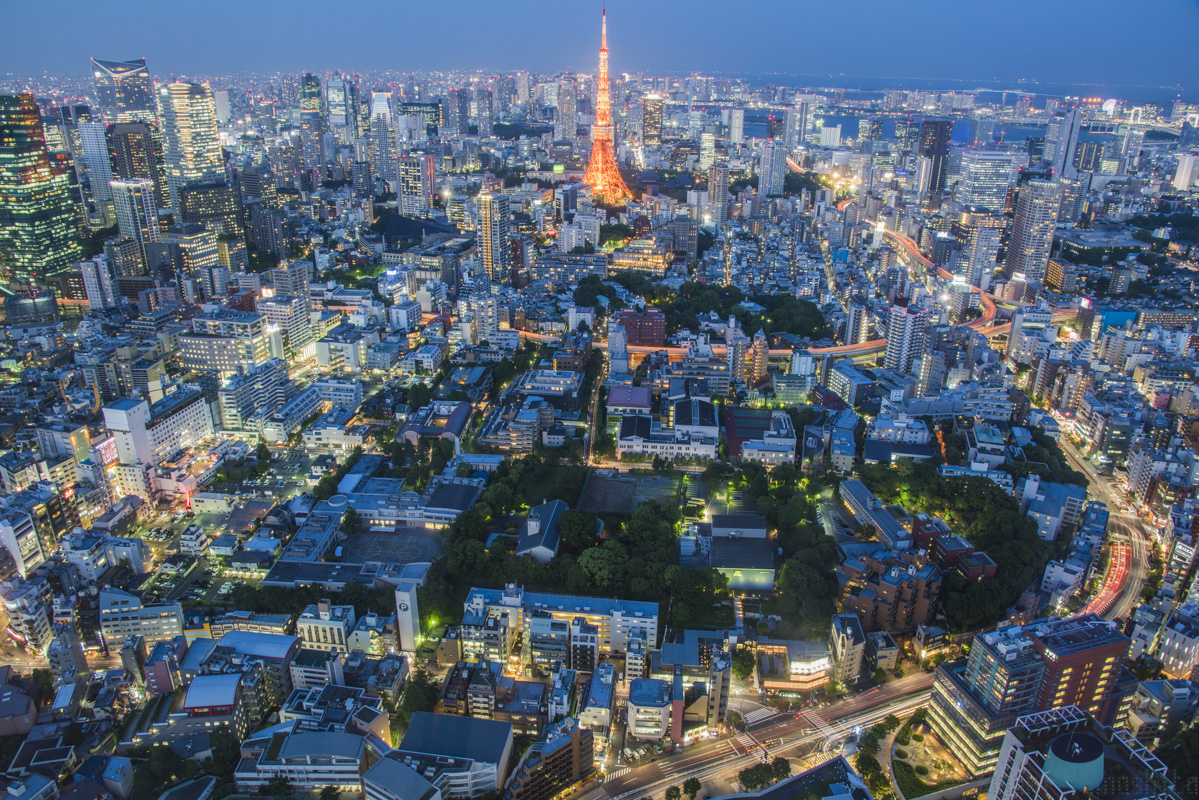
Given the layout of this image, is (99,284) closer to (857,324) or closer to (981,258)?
(857,324)

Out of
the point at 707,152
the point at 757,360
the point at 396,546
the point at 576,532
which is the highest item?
the point at 707,152

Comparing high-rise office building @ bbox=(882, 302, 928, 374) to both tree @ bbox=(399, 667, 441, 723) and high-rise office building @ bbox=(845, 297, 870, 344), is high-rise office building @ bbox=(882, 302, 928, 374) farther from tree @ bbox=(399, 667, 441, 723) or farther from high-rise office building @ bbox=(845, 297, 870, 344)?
tree @ bbox=(399, 667, 441, 723)

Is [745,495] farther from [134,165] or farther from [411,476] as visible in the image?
[134,165]

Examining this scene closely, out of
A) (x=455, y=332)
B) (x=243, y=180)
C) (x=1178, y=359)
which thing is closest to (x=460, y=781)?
(x=455, y=332)

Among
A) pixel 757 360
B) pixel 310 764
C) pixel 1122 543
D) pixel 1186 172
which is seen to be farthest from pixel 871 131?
pixel 310 764

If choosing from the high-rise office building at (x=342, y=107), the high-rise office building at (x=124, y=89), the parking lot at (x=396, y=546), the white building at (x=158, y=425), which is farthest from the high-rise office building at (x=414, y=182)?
the parking lot at (x=396, y=546)

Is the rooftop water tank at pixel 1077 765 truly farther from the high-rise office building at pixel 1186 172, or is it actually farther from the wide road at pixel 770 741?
the high-rise office building at pixel 1186 172
